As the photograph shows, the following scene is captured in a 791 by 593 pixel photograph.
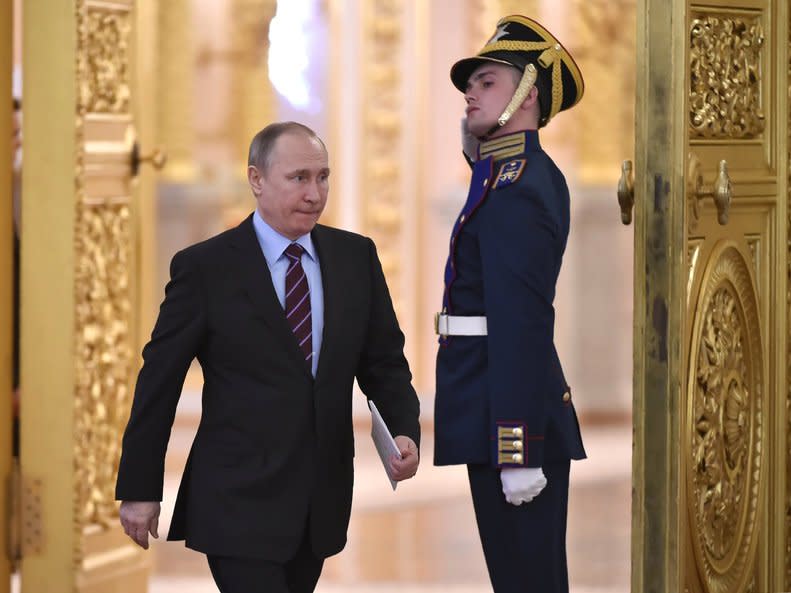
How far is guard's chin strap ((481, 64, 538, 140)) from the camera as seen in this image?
335 centimetres

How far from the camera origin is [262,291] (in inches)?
122

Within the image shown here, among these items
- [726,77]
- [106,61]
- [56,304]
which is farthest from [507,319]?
[106,61]

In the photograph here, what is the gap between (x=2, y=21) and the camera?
4.63m

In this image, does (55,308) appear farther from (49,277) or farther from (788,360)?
(788,360)

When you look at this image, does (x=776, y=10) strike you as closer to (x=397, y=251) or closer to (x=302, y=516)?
(x=302, y=516)

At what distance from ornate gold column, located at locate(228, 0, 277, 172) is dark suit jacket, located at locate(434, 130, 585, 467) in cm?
586

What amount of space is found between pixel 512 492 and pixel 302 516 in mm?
464

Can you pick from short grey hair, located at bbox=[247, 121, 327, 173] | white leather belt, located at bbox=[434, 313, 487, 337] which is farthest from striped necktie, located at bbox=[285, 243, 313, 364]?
white leather belt, located at bbox=[434, 313, 487, 337]

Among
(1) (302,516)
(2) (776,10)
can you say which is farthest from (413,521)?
(1) (302,516)

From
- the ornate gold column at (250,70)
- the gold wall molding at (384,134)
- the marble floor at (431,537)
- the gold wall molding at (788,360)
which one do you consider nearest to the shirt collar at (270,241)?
the gold wall molding at (788,360)

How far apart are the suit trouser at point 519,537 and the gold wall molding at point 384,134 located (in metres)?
5.59

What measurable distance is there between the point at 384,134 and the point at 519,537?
5.83 m

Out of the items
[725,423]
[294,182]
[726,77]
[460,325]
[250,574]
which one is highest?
[726,77]

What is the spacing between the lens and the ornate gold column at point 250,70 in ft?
30.0
